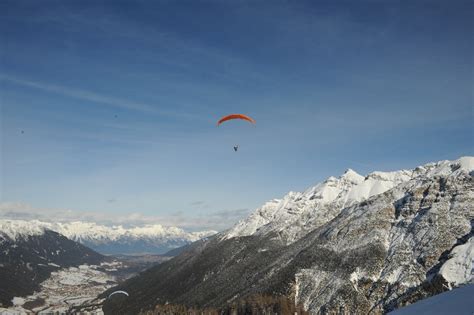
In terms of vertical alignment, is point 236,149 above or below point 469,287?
above

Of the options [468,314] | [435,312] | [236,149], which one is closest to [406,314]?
[435,312]

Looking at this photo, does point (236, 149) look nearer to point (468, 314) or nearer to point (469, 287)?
point (469, 287)

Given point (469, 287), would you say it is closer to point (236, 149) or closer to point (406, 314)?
point (406, 314)

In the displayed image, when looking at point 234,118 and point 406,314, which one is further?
point 234,118

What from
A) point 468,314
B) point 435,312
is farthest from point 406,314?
point 468,314

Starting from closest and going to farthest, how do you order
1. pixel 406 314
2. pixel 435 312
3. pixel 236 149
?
pixel 435 312
pixel 406 314
pixel 236 149

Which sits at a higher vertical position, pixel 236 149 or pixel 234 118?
pixel 234 118

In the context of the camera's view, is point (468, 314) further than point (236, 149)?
No

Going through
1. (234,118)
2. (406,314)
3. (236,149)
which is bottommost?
(406,314)

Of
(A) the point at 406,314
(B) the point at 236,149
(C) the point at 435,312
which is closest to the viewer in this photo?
(C) the point at 435,312

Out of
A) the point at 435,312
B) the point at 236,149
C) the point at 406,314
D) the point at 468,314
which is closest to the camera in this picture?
the point at 468,314
